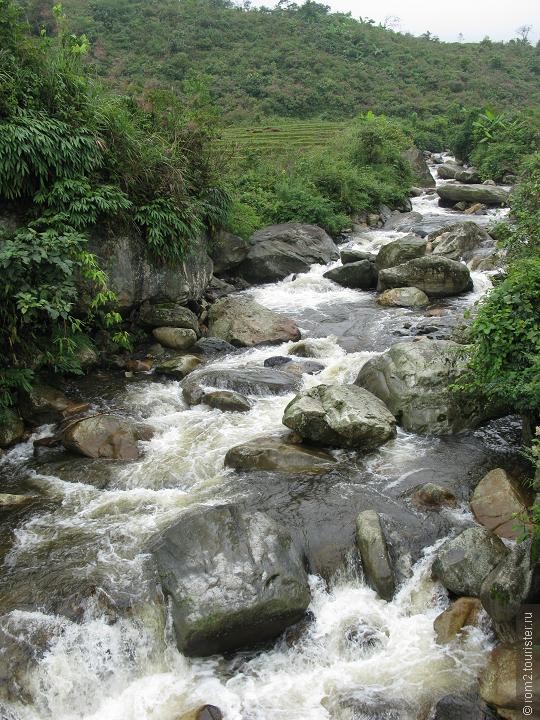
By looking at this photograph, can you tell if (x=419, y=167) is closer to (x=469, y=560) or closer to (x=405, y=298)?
(x=405, y=298)

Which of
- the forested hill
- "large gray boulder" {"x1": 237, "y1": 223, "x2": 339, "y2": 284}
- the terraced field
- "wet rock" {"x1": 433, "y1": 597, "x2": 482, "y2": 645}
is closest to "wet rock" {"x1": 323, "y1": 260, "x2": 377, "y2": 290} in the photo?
"large gray boulder" {"x1": 237, "y1": 223, "x2": 339, "y2": 284}

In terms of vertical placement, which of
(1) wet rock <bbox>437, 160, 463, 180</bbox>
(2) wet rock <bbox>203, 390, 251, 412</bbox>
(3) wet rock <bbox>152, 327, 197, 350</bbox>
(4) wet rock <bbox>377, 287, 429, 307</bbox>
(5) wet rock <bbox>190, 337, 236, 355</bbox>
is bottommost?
(2) wet rock <bbox>203, 390, 251, 412</bbox>

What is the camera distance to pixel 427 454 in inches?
387

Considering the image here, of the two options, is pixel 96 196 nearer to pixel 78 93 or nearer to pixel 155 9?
pixel 78 93

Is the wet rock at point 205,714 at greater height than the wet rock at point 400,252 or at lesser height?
lesser

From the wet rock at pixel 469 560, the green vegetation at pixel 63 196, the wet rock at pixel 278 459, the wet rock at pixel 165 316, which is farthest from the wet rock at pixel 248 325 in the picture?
the wet rock at pixel 469 560

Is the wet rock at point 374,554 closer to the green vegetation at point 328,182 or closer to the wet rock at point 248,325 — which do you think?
the wet rock at point 248,325

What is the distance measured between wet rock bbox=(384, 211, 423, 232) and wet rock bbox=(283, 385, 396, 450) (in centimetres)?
1707

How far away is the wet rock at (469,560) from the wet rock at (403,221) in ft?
65.5

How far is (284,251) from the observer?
66.9ft

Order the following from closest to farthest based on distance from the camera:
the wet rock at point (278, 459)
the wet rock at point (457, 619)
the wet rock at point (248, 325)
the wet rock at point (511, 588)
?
the wet rock at point (511, 588) < the wet rock at point (457, 619) < the wet rock at point (278, 459) < the wet rock at point (248, 325)

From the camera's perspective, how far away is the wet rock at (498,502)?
312 inches

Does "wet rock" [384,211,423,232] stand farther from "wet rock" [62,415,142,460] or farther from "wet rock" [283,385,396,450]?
"wet rock" [62,415,142,460]

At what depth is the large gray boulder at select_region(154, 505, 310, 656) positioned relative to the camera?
21.5 ft
